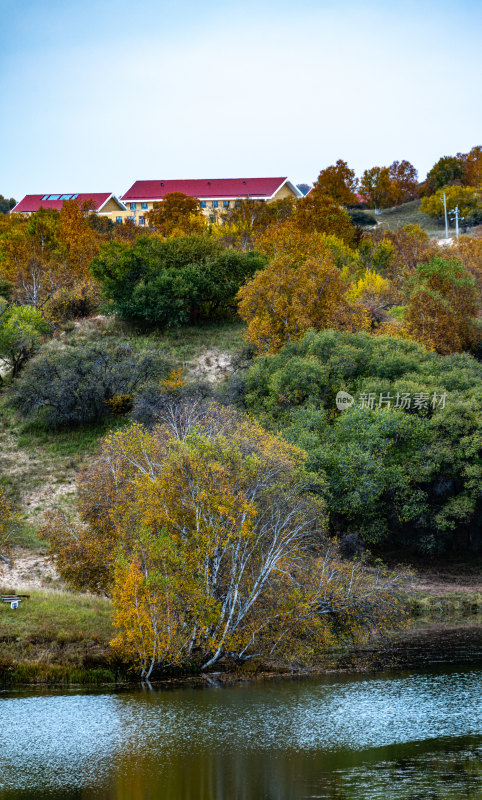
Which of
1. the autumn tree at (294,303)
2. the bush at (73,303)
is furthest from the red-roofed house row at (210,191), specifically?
the autumn tree at (294,303)

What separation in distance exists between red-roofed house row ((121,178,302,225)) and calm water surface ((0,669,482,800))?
109773 millimetres

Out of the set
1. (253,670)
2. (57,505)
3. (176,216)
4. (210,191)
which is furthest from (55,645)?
(210,191)

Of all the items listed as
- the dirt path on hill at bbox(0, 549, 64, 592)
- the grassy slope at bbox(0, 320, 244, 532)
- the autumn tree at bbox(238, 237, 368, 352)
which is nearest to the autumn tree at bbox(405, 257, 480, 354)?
the autumn tree at bbox(238, 237, 368, 352)

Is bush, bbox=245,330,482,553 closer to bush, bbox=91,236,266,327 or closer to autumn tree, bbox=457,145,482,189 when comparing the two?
bush, bbox=91,236,266,327

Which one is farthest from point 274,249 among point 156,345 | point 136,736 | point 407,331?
point 136,736

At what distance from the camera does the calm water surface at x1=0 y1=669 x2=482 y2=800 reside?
20156mm

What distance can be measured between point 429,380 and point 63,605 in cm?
2419

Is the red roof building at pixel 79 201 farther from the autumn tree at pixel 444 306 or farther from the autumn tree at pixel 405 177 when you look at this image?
the autumn tree at pixel 444 306

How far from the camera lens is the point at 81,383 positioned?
5731cm

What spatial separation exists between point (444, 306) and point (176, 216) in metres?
44.2

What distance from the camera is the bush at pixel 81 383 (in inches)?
2265

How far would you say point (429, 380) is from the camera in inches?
1877

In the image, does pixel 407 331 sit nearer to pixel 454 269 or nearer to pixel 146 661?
pixel 454 269

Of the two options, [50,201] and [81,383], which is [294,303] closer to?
[81,383]
